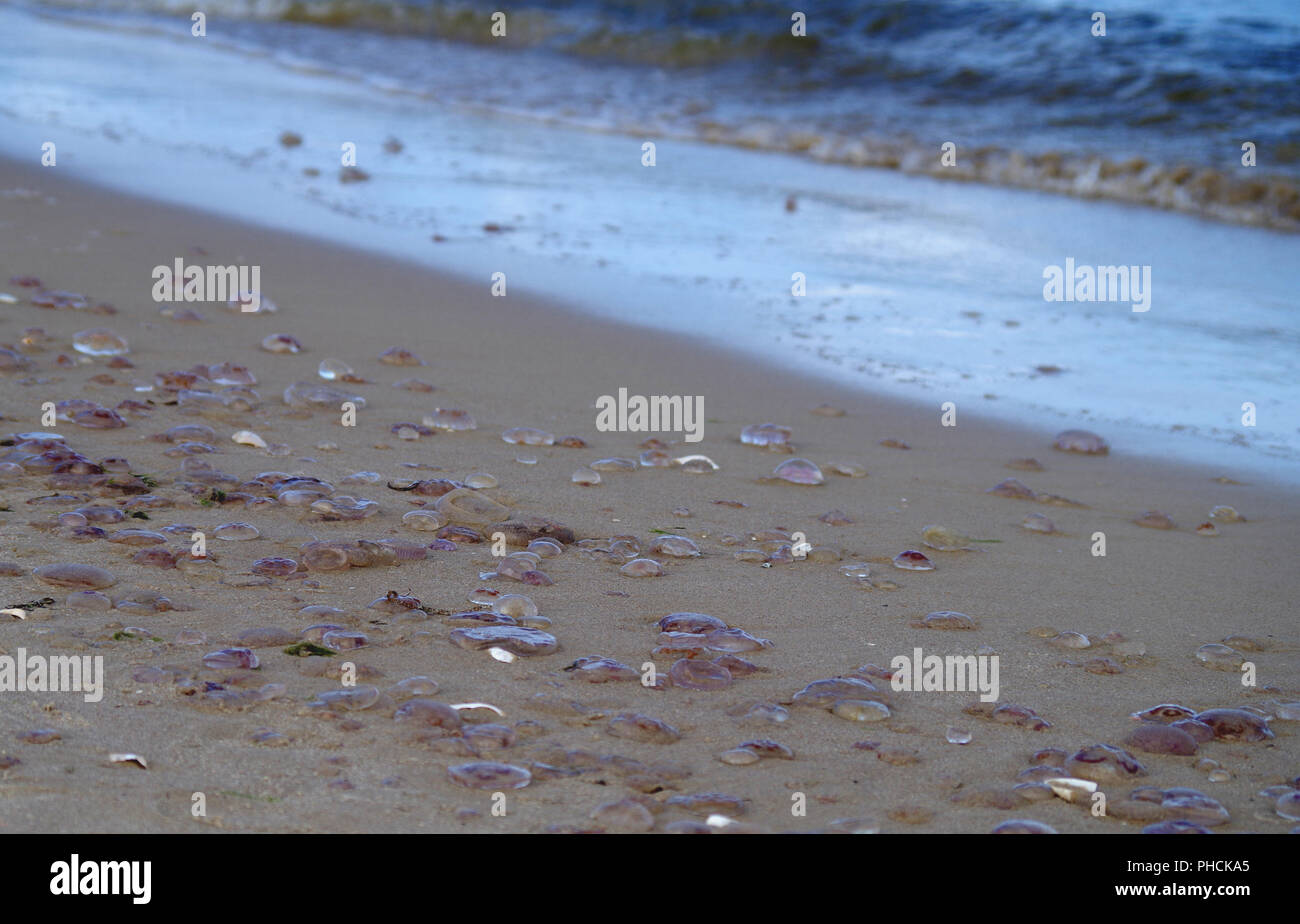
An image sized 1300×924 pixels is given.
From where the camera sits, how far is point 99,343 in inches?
175

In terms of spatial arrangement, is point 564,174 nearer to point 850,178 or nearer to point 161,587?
point 850,178

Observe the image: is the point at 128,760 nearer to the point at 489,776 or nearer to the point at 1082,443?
the point at 489,776

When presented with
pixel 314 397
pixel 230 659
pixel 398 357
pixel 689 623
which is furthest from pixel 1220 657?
pixel 398 357

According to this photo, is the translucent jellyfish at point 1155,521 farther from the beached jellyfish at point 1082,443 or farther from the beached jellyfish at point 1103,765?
the beached jellyfish at point 1103,765

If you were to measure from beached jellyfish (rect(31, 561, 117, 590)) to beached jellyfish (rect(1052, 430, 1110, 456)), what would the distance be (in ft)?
10.2

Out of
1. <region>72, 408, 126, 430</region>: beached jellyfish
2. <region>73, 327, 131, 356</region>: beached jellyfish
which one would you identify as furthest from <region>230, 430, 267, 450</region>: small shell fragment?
<region>73, 327, 131, 356</region>: beached jellyfish

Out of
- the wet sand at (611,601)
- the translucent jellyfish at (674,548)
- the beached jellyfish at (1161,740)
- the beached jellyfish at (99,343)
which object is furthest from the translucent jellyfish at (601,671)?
the beached jellyfish at (99,343)

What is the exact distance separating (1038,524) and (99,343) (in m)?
3.18

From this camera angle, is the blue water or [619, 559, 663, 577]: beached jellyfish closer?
[619, 559, 663, 577]: beached jellyfish

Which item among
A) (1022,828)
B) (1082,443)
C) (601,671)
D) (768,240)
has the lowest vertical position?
(1022,828)

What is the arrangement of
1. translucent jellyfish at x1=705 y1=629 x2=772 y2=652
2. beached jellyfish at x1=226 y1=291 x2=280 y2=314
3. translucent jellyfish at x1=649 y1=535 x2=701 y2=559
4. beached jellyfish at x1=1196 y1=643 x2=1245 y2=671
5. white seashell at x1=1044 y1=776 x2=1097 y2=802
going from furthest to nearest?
beached jellyfish at x1=226 y1=291 x2=280 y2=314
translucent jellyfish at x1=649 y1=535 x2=701 y2=559
beached jellyfish at x1=1196 y1=643 x2=1245 y2=671
translucent jellyfish at x1=705 y1=629 x2=772 y2=652
white seashell at x1=1044 y1=776 x2=1097 y2=802

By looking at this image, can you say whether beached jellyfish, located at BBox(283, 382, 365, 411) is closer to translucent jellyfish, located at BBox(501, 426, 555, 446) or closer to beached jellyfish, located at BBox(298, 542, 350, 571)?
translucent jellyfish, located at BBox(501, 426, 555, 446)

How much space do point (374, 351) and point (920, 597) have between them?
2701mm

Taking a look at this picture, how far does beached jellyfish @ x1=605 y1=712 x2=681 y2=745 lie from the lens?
2195mm
